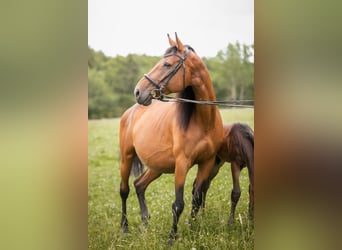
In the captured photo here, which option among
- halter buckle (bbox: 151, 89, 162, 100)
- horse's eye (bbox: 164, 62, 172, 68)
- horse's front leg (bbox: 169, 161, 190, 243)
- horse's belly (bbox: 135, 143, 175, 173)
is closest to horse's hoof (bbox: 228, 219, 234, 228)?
horse's front leg (bbox: 169, 161, 190, 243)

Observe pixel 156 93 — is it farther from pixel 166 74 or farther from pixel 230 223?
pixel 230 223

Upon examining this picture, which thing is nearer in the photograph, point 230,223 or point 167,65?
point 167,65

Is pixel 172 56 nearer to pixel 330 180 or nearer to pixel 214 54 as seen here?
pixel 214 54

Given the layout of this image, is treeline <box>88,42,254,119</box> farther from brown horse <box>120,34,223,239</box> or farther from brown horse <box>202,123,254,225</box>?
brown horse <box>202,123,254,225</box>

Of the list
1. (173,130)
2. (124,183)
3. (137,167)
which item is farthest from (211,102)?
(124,183)

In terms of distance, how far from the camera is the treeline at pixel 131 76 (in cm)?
294

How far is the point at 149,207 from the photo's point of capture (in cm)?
307

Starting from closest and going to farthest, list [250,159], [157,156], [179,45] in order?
1. [179,45]
2. [157,156]
3. [250,159]

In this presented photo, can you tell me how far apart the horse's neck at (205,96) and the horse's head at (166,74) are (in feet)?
0.42

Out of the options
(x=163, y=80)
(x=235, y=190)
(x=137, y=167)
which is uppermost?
(x=163, y=80)

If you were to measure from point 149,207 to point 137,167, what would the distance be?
0.89ft

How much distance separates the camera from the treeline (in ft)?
9.64

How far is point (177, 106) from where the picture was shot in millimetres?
3053

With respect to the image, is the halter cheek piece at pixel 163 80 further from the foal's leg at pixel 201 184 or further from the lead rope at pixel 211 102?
the foal's leg at pixel 201 184
